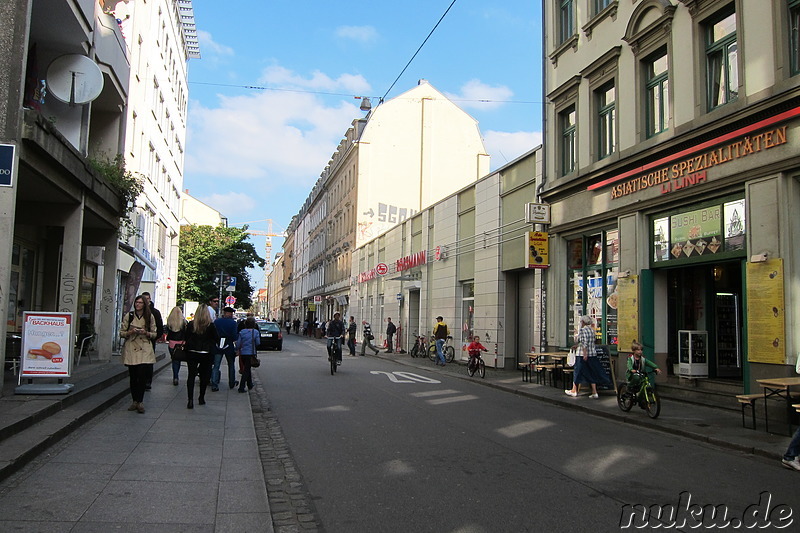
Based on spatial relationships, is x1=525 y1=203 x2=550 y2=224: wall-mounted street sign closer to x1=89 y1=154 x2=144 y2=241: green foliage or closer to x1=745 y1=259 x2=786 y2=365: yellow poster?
x1=745 y1=259 x2=786 y2=365: yellow poster

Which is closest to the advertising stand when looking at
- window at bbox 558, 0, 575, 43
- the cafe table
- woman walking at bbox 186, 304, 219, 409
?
woman walking at bbox 186, 304, 219, 409

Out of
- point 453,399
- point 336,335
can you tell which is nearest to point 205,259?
point 336,335

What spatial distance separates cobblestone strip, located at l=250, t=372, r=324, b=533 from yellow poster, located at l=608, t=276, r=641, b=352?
834cm

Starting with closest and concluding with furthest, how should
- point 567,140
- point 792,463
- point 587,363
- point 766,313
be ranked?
point 792,463 → point 766,313 → point 587,363 → point 567,140

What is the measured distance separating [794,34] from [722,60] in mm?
1677

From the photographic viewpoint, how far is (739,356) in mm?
14023

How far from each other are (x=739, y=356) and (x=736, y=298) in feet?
4.29

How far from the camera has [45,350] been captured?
9312 millimetres

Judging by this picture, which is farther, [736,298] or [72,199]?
[736,298]

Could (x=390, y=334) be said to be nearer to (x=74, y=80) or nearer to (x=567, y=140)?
(x=567, y=140)

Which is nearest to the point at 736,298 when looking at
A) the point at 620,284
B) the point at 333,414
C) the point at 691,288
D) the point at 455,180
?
the point at 691,288

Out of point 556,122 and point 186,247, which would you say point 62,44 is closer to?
point 556,122

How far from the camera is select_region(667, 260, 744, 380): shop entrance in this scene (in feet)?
43.5

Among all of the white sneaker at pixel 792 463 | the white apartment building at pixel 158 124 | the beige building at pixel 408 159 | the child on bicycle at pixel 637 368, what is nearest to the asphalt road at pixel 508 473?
the white sneaker at pixel 792 463
